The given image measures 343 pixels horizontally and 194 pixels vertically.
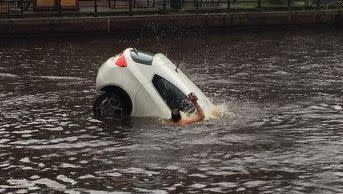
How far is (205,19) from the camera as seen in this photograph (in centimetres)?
2578

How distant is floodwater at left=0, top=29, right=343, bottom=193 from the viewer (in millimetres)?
8000

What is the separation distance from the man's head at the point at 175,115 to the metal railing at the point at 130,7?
15.6m

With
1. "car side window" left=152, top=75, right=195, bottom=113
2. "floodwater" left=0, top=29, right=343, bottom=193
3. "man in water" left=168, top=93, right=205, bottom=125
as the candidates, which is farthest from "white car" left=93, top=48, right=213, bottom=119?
"floodwater" left=0, top=29, right=343, bottom=193

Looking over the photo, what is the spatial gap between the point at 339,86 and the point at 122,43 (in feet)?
33.2

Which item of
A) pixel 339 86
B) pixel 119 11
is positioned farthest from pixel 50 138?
pixel 119 11

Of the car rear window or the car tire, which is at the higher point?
the car rear window

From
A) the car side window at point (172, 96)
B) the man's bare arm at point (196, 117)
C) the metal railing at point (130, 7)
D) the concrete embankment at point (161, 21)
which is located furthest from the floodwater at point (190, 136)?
the metal railing at point (130, 7)

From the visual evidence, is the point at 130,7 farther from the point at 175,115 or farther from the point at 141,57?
the point at 175,115

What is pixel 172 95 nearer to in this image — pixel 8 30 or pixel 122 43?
pixel 122 43

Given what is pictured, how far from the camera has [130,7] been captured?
25.7 metres

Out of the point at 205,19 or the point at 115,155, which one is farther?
the point at 205,19

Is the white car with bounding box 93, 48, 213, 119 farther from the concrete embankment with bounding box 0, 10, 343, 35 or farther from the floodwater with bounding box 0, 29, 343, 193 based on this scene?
the concrete embankment with bounding box 0, 10, 343, 35

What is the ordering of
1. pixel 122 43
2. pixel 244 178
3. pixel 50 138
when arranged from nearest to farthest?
pixel 244 178
pixel 50 138
pixel 122 43

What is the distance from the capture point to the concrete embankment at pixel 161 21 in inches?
936
